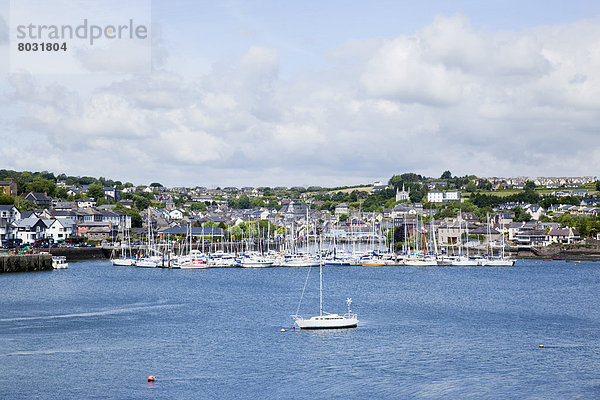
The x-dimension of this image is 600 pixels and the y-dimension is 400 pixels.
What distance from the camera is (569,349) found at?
31.5 m

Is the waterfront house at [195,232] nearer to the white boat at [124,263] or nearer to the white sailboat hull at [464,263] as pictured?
the white boat at [124,263]

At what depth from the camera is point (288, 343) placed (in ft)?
106

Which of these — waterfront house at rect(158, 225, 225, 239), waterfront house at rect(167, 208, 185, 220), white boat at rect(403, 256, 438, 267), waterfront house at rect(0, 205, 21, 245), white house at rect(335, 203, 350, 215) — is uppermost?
white house at rect(335, 203, 350, 215)

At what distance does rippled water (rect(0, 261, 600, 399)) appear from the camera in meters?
25.6

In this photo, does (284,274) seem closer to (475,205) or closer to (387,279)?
(387,279)

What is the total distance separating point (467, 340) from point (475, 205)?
126 m

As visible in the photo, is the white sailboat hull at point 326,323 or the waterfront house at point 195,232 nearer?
the white sailboat hull at point 326,323

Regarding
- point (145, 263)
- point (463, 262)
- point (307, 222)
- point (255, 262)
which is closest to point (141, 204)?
point (307, 222)

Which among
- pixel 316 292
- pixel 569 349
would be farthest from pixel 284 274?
pixel 569 349

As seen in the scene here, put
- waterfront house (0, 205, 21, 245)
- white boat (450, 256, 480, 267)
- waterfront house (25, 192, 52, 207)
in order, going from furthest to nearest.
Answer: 1. waterfront house (25, 192, 52, 207)
2. waterfront house (0, 205, 21, 245)
3. white boat (450, 256, 480, 267)

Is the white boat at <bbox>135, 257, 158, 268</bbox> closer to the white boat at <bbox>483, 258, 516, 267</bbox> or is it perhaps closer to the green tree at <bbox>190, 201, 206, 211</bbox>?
the white boat at <bbox>483, 258, 516, 267</bbox>

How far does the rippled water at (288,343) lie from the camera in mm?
25609

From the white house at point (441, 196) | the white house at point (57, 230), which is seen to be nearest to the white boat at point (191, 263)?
the white house at point (57, 230)

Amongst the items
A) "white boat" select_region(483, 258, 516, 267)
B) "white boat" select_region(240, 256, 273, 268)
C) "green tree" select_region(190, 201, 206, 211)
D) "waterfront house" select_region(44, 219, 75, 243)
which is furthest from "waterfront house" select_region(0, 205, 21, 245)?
"green tree" select_region(190, 201, 206, 211)
